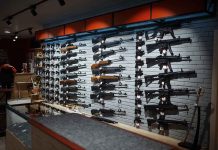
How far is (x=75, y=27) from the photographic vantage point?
6801mm

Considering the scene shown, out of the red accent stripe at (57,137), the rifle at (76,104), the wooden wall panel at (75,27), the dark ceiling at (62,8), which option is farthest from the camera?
the rifle at (76,104)

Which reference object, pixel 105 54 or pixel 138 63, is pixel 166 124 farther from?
pixel 105 54

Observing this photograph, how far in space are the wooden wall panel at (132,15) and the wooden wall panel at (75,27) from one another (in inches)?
57.2

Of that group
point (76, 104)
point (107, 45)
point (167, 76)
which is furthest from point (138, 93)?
point (76, 104)

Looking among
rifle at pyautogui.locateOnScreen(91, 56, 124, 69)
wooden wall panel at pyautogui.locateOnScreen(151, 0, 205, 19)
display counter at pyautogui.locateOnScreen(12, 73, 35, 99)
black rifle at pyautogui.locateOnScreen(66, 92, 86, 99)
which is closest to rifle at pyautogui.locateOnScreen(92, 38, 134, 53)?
rifle at pyautogui.locateOnScreen(91, 56, 124, 69)

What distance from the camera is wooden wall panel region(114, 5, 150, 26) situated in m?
4.61

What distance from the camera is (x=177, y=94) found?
447 cm

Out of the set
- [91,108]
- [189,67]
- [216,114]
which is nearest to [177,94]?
[189,67]

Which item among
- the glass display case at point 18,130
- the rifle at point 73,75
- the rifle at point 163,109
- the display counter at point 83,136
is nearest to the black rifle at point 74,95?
the rifle at point 73,75

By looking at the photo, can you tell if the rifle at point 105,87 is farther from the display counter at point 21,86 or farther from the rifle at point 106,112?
the display counter at point 21,86

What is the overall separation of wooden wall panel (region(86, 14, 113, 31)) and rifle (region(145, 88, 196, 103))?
6.42 ft

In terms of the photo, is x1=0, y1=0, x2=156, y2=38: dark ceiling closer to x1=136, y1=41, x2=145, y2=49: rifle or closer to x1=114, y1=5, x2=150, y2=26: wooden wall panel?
x1=114, y1=5, x2=150, y2=26: wooden wall panel

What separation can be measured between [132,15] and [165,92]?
1.82 m

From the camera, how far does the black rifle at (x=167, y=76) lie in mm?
4296
